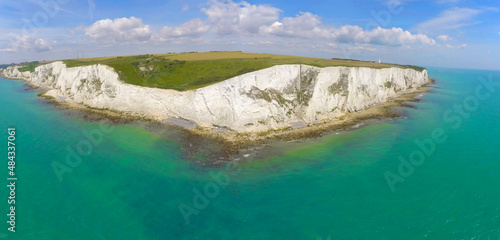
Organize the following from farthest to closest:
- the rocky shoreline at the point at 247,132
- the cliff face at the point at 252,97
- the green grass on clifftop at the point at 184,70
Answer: the green grass on clifftop at the point at 184,70 → the cliff face at the point at 252,97 → the rocky shoreline at the point at 247,132

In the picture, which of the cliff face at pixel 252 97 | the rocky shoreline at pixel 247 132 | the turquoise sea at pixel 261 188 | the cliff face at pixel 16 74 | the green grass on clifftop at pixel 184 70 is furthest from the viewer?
the cliff face at pixel 16 74

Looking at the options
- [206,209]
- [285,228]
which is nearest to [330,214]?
[285,228]

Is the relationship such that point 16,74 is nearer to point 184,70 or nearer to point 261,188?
point 184,70

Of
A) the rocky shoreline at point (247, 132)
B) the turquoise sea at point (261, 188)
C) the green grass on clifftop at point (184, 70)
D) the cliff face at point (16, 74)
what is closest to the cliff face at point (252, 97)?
the rocky shoreline at point (247, 132)

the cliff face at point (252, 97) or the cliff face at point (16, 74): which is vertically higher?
the cliff face at point (16, 74)

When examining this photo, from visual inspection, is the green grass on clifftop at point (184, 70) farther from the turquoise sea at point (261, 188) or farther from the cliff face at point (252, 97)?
the turquoise sea at point (261, 188)

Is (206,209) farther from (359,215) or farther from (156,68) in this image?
(156,68)
